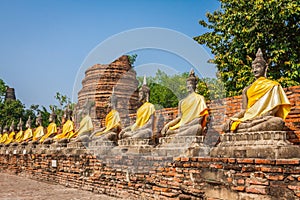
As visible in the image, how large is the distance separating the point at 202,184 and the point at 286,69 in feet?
23.3

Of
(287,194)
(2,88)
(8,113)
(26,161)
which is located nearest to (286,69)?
(287,194)

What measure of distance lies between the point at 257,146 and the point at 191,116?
6.07 feet

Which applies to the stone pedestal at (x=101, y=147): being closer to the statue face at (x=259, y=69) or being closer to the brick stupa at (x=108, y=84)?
the statue face at (x=259, y=69)

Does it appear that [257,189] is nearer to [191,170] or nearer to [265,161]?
[265,161]

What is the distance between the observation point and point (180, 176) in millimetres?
5668

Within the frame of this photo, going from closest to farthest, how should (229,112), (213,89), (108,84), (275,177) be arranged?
(275,177)
(229,112)
(213,89)
(108,84)

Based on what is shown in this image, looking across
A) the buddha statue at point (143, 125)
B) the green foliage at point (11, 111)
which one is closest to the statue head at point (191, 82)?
the buddha statue at point (143, 125)

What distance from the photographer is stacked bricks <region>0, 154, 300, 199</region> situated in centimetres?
416

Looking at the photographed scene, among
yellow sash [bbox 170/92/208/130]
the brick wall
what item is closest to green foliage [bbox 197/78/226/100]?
the brick wall

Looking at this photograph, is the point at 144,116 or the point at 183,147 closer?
the point at 183,147

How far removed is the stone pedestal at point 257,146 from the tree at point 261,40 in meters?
6.10

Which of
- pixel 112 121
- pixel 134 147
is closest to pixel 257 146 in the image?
pixel 134 147

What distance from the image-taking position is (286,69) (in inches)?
428

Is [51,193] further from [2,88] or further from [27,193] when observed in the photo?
[2,88]
